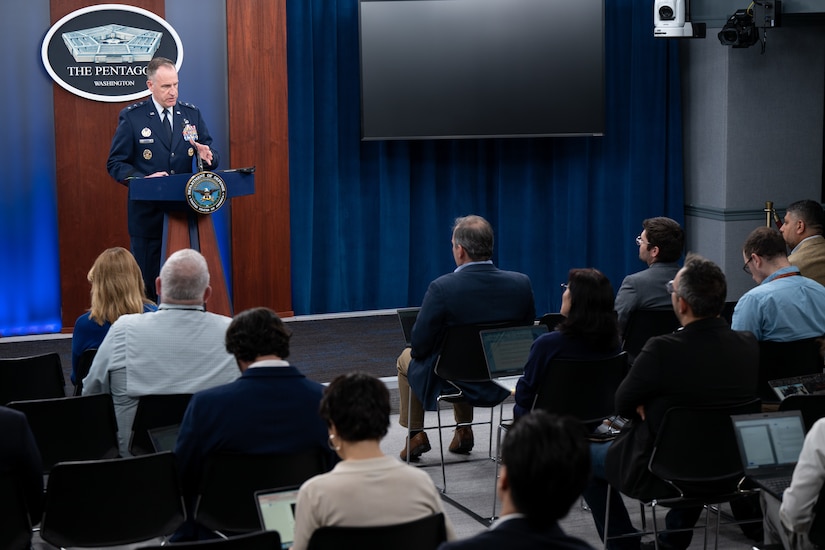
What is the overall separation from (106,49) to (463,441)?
4.20m

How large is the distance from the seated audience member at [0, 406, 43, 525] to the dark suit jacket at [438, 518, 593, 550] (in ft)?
4.99

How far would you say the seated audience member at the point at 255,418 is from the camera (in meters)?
3.19

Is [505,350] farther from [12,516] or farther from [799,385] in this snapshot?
[12,516]

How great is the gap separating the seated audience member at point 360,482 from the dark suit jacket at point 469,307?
216cm

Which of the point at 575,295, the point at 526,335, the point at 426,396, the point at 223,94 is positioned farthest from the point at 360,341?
the point at 575,295

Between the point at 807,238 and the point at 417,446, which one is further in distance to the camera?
the point at 807,238

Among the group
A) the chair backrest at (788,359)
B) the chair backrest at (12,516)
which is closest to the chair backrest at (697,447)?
the chair backrest at (788,359)

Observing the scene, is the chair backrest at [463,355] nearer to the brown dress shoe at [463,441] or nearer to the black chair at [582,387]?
the black chair at [582,387]

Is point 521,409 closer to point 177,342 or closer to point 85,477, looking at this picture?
point 177,342

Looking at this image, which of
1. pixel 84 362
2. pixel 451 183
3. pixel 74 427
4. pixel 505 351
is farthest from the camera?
pixel 451 183

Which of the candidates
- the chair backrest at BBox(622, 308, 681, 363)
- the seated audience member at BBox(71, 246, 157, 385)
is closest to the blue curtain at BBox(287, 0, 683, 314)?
the chair backrest at BBox(622, 308, 681, 363)

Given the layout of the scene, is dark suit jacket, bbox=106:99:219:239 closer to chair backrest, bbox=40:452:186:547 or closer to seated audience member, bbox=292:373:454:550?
chair backrest, bbox=40:452:186:547

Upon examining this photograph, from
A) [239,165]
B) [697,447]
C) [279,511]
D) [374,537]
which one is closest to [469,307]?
[697,447]

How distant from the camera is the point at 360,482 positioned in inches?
101
